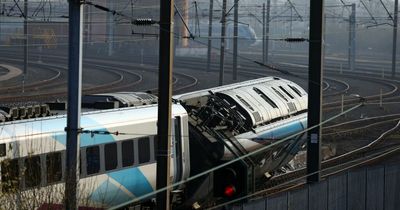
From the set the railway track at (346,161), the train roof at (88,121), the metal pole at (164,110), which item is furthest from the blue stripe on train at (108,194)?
the railway track at (346,161)

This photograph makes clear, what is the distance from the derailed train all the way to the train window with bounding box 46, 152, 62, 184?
0.06ft

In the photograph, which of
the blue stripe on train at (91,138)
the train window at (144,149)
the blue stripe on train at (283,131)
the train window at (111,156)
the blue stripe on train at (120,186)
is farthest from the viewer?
the blue stripe on train at (283,131)

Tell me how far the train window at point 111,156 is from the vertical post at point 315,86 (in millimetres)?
5429

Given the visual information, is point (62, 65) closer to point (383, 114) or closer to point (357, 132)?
point (383, 114)

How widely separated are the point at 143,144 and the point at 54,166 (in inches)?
133

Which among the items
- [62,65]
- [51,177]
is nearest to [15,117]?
[51,177]

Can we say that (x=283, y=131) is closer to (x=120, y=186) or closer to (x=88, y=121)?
(x=120, y=186)

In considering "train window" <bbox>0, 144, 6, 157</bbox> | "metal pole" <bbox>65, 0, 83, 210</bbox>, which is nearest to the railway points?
"train window" <bbox>0, 144, 6, 157</bbox>

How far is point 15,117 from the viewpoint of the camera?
18438mm

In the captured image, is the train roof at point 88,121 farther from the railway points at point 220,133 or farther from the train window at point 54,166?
the train window at point 54,166

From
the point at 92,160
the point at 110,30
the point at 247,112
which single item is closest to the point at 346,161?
the point at 247,112

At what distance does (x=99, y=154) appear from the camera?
62.2 ft

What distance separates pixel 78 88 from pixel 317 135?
9.67 metres

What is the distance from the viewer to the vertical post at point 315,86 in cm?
2230
